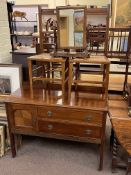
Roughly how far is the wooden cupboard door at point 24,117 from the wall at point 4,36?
2.97ft

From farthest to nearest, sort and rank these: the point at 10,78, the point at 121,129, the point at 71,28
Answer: the point at 10,78 < the point at 71,28 < the point at 121,129

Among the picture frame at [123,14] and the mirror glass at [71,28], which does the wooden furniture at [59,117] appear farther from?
the picture frame at [123,14]

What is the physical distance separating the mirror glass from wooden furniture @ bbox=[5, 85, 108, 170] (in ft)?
1.95

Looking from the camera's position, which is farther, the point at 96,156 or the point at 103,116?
the point at 96,156

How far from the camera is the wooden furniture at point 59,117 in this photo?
5.86ft

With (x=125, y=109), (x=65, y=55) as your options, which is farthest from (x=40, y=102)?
(x=125, y=109)

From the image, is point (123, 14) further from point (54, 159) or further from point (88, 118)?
point (54, 159)

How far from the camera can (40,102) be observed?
1.87m

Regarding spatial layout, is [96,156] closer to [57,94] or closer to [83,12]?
[57,94]

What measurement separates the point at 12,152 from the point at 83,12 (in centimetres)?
170

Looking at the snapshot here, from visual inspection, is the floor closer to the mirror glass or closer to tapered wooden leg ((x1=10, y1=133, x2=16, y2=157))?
tapered wooden leg ((x1=10, y1=133, x2=16, y2=157))

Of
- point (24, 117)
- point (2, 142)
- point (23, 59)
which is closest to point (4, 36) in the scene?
point (23, 59)

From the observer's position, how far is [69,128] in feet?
6.13

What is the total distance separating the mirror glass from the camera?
1.90 meters
